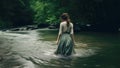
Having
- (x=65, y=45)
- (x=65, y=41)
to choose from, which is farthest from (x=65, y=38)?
(x=65, y=45)

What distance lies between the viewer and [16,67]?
14.2 m

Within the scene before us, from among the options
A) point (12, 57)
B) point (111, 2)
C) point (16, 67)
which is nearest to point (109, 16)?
point (111, 2)

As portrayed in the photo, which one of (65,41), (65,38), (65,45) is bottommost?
(65,45)

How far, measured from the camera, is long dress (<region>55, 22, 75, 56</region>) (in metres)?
18.1

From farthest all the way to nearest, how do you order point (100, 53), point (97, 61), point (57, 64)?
1. point (100, 53)
2. point (97, 61)
3. point (57, 64)

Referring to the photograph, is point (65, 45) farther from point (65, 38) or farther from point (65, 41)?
point (65, 38)

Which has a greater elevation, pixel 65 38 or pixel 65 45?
pixel 65 38

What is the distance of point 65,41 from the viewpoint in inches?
713

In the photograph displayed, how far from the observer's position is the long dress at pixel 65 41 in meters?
18.1

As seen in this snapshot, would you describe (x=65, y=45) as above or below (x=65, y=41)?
below

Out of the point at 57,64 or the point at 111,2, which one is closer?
the point at 57,64

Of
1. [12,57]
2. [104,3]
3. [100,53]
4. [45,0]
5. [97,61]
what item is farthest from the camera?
[45,0]

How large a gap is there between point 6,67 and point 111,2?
29445mm

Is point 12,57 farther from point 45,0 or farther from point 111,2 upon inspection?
point 45,0
